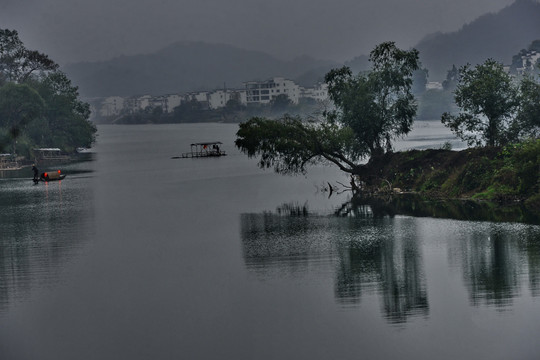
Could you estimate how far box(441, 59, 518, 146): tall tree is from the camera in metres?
55.9

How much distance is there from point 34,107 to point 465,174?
260 ft

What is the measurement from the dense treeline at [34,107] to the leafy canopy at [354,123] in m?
63.7

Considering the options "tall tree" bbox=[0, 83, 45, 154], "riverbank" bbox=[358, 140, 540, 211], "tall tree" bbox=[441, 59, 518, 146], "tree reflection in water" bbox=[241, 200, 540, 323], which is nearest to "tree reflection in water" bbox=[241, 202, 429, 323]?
"tree reflection in water" bbox=[241, 200, 540, 323]

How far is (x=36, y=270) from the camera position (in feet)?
116

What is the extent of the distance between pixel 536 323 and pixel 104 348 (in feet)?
49.3

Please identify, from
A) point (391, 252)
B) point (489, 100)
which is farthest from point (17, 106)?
point (391, 252)

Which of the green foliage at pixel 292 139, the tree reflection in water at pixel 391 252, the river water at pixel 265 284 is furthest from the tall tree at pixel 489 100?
the river water at pixel 265 284

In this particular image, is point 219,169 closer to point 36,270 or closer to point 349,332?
point 36,270

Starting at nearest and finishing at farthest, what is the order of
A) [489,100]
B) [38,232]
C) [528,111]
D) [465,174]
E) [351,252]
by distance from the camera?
[351,252], [38,232], [465,174], [489,100], [528,111]

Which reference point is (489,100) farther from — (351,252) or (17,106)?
(17,106)

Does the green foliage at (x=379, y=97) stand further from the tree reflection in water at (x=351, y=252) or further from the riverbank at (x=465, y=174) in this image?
the tree reflection in water at (x=351, y=252)

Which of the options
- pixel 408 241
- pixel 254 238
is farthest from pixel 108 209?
pixel 408 241

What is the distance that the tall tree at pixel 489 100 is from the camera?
55906 millimetres

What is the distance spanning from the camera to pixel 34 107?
112 meters
